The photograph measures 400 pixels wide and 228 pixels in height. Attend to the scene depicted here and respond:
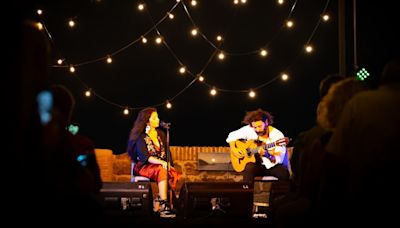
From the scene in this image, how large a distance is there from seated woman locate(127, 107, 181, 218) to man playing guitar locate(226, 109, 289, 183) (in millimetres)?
894

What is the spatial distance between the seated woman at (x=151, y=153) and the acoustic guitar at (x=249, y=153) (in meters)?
0.81

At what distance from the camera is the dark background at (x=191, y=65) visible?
8242 mm

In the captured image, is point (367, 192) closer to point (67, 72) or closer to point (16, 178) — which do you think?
point (16, 178)

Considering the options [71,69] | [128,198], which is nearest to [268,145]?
[128,198]

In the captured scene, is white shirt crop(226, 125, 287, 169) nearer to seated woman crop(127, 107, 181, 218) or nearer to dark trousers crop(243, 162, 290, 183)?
dark trousers crop(243, 162, 290, 183)

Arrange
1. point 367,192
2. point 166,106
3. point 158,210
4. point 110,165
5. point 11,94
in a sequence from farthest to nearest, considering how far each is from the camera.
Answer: point 166,106, point 110,165, point 158,210, point 367,192, point 11,94

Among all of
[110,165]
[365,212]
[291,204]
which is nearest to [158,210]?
[110,165]

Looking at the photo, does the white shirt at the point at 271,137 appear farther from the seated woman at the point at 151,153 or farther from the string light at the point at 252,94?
the string light at the point at 252,94

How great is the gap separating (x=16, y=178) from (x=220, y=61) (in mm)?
6261

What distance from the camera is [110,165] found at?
24.4 ft

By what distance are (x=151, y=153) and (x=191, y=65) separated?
2.12 m

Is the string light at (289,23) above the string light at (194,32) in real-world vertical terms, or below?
above

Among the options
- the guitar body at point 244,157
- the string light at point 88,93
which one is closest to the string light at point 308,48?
the guitar body at point 244,157

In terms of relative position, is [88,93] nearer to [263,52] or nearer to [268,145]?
[263,52]
